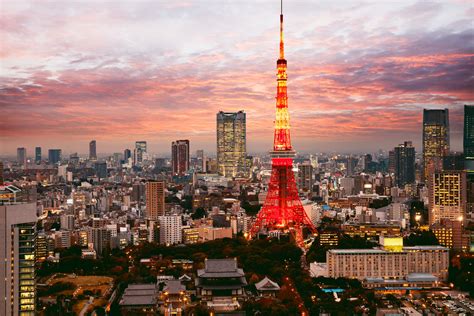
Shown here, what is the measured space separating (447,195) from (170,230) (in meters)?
6.95

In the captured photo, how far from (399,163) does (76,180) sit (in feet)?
36.9

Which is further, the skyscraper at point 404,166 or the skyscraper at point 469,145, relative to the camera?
the skyscraper at point 404,166

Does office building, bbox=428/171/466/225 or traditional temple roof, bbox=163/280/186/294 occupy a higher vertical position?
office building, bbox=428/171/466/225

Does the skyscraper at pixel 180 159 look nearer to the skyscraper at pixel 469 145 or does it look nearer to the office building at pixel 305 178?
the office building at pixel 305 178

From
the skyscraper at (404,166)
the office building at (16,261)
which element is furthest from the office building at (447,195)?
the office building at (16,261)

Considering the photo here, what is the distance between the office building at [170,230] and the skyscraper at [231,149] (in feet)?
46.4

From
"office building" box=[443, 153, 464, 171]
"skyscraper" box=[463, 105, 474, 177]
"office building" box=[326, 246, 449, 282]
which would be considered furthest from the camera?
"office building" box=[443, 153, 464, 171]

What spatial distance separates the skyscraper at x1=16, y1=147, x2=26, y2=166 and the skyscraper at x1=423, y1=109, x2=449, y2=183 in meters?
8.85

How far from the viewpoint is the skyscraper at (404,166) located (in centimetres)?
2315

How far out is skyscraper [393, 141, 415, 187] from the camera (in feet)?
76.0

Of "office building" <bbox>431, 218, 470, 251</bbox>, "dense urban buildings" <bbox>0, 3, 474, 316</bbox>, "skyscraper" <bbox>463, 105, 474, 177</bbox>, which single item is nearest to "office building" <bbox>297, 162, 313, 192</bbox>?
"dense urban buildings" <bbox>0, 3, 474, 316</bbox>

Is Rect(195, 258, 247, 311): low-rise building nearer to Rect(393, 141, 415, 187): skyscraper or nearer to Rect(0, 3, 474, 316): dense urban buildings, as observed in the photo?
Rect(0, 3, 474, 316): dense urban buildings

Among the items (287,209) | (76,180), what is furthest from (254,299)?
(76,180)

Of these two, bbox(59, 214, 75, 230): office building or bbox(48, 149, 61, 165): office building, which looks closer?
bbox(48, 149, 61, 165): office building
